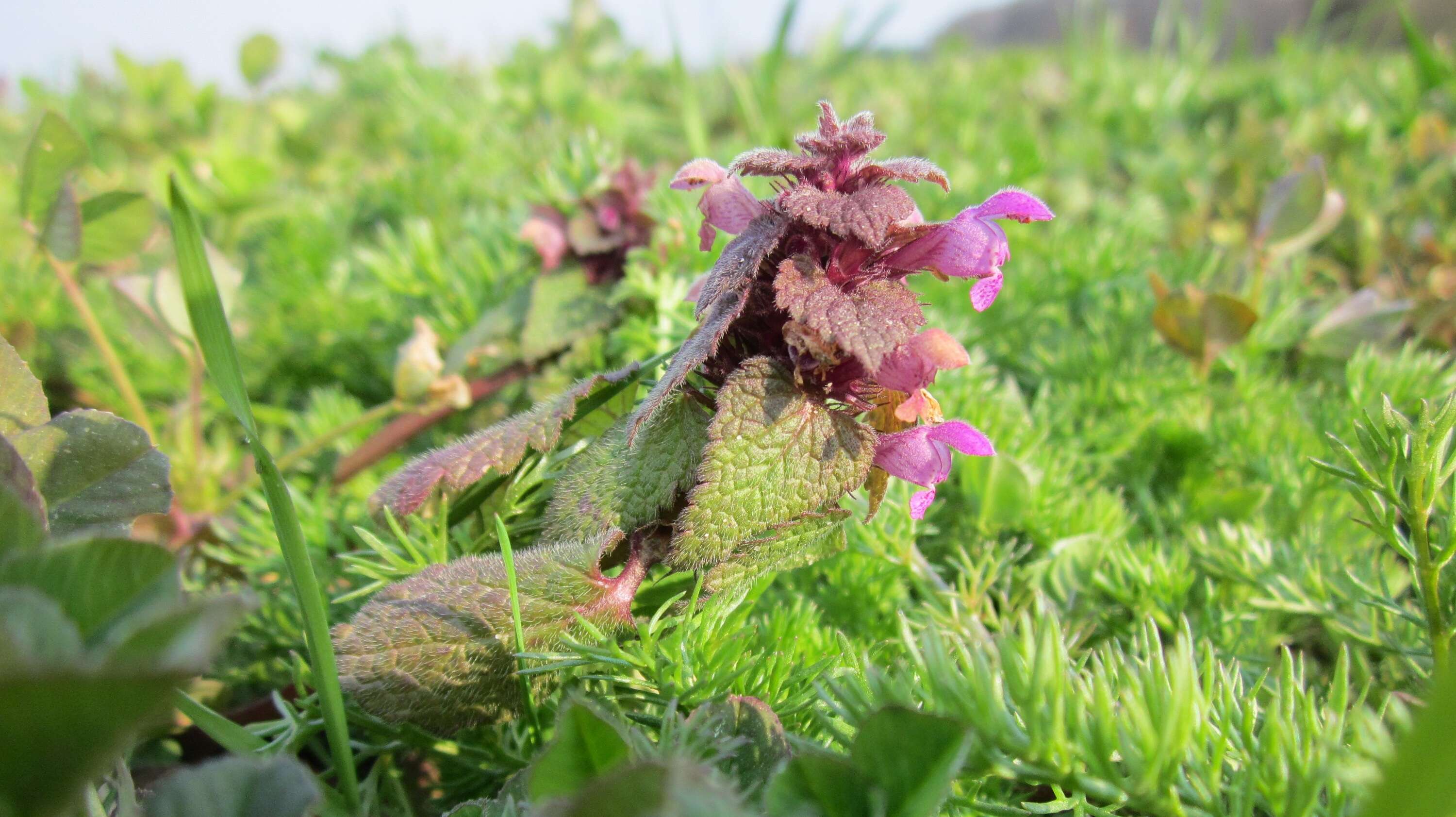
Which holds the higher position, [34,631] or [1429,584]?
[34,631]

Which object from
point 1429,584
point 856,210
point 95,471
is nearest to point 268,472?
point 95,471

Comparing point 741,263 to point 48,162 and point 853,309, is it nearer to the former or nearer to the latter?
point 853,309

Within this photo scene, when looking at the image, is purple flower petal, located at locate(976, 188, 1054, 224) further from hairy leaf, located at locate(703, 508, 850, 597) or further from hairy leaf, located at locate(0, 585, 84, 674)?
hairy leaf, located at locate(0, 585, 84, 674)

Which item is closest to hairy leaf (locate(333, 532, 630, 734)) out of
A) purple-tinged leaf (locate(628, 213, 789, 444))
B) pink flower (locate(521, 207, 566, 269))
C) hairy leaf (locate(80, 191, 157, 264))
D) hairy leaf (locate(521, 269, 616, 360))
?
purple-tinged leaf (locate(628, 213, 789, 444))

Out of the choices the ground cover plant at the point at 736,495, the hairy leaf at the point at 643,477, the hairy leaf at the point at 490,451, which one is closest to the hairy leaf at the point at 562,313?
the ground cover plant at the point at 736,495

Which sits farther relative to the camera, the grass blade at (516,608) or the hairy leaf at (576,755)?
the grass blade at (516,608)

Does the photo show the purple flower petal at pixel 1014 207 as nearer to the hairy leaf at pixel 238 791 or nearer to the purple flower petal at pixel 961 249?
the purple flower petal at pixel 961 249

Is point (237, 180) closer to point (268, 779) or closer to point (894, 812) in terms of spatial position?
point (268, 779)
